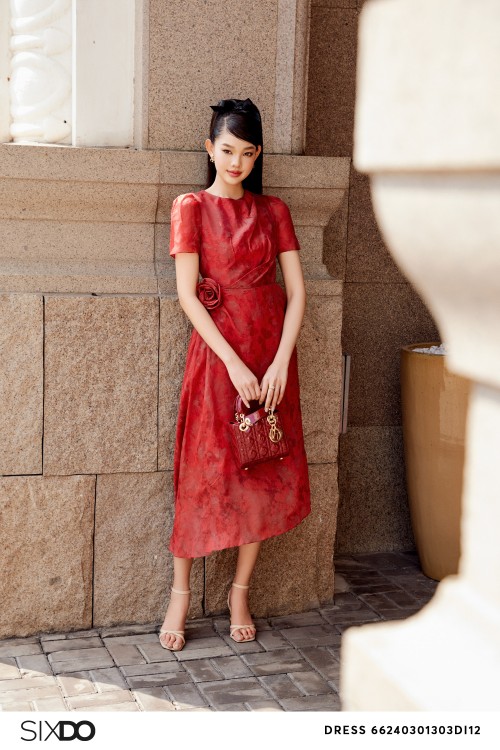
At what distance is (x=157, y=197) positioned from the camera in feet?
12.9

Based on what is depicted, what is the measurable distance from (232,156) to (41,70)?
2.76ft

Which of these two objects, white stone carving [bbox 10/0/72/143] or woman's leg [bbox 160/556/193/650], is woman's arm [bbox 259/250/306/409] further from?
white stone carving [bbox 10/0/72/143]

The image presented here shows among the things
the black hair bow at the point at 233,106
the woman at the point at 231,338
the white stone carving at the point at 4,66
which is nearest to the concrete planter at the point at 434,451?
the woman at the point at 231,338

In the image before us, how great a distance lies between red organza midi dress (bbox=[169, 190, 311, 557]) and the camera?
3.76m

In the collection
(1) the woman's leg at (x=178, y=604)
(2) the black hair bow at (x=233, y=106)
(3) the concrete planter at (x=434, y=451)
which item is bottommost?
(1) the woman's leg at (x=178, y=604)

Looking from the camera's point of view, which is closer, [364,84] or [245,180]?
[364,84]

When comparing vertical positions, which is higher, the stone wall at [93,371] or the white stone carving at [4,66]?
the white stone carving at [4,66]

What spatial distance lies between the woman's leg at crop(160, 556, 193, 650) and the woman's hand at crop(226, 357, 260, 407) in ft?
2.33

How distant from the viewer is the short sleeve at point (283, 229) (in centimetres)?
388

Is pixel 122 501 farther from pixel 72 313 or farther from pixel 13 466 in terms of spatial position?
pixel 72 313

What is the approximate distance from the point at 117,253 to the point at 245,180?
570 millimetres

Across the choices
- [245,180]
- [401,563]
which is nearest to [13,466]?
[245,180]

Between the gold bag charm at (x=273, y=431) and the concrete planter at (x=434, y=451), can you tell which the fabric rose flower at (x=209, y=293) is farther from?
the concrete planter at (x=434, y=451)

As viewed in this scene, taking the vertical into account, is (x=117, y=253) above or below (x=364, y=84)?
below
